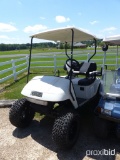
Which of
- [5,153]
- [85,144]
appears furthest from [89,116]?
[5,153]

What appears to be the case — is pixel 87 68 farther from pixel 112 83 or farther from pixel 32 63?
pixel 32 63

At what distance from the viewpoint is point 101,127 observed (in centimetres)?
343

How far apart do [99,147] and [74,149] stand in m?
0.46

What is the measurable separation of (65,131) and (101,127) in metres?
0.74

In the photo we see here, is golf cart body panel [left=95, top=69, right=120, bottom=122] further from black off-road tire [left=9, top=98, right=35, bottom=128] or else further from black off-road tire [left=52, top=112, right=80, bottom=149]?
black off-road tire [left=9, top=98, right=35, bottom=128]

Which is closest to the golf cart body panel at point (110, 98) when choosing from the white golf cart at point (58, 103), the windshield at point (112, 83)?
the windshield at point (112, 83)

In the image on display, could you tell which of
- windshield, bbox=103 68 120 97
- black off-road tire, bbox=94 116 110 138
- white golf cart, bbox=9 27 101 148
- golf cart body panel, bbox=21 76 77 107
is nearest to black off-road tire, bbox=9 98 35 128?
white golf cart, bbox=9 27 101 148

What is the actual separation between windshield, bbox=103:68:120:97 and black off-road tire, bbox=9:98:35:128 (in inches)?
68.6

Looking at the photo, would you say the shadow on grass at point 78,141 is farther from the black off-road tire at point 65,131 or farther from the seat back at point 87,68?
the seat back at point 87,68

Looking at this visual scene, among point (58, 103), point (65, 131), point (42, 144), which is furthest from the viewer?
point (58, 103)

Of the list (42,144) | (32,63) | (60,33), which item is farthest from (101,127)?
(32,63)

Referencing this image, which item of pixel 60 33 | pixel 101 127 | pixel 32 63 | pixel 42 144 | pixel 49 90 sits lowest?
pixel 42 144

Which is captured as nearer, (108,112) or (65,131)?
(65,131)

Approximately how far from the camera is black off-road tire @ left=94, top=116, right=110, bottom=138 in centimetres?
342
